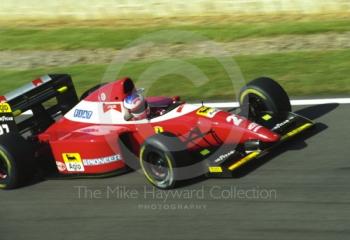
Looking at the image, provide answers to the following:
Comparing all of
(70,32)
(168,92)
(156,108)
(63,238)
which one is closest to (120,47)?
(70,32)

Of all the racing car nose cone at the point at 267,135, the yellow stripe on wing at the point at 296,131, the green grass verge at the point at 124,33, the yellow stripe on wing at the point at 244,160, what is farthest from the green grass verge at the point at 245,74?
the yellow stripe on wing at the point at 244,160

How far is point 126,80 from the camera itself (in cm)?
855

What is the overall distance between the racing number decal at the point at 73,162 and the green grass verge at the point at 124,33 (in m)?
6.70

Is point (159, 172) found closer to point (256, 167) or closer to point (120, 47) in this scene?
point (256, 167)

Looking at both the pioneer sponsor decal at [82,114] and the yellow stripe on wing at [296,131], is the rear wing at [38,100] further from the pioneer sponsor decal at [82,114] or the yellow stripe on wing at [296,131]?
the yellow stripe on wing at [296,131]

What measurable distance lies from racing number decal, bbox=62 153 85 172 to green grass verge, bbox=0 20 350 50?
22.0 ft

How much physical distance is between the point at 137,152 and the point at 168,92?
3.70 m

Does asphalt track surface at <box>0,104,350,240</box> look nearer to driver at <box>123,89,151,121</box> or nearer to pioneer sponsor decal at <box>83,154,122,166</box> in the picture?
pioneer sponsor decal at <box>83,154,122,166</box>

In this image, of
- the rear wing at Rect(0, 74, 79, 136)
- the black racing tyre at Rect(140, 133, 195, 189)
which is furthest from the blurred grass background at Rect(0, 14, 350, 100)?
the black racing tyre at Rect(140, 133, 195, 189)

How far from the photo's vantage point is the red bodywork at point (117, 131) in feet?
26.9

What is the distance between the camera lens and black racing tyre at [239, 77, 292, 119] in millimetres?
9008

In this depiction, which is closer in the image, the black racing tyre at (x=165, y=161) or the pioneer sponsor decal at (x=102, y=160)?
the black racing tyre at (x=165, y=161)

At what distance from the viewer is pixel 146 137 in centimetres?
833

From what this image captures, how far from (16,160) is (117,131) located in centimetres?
133
